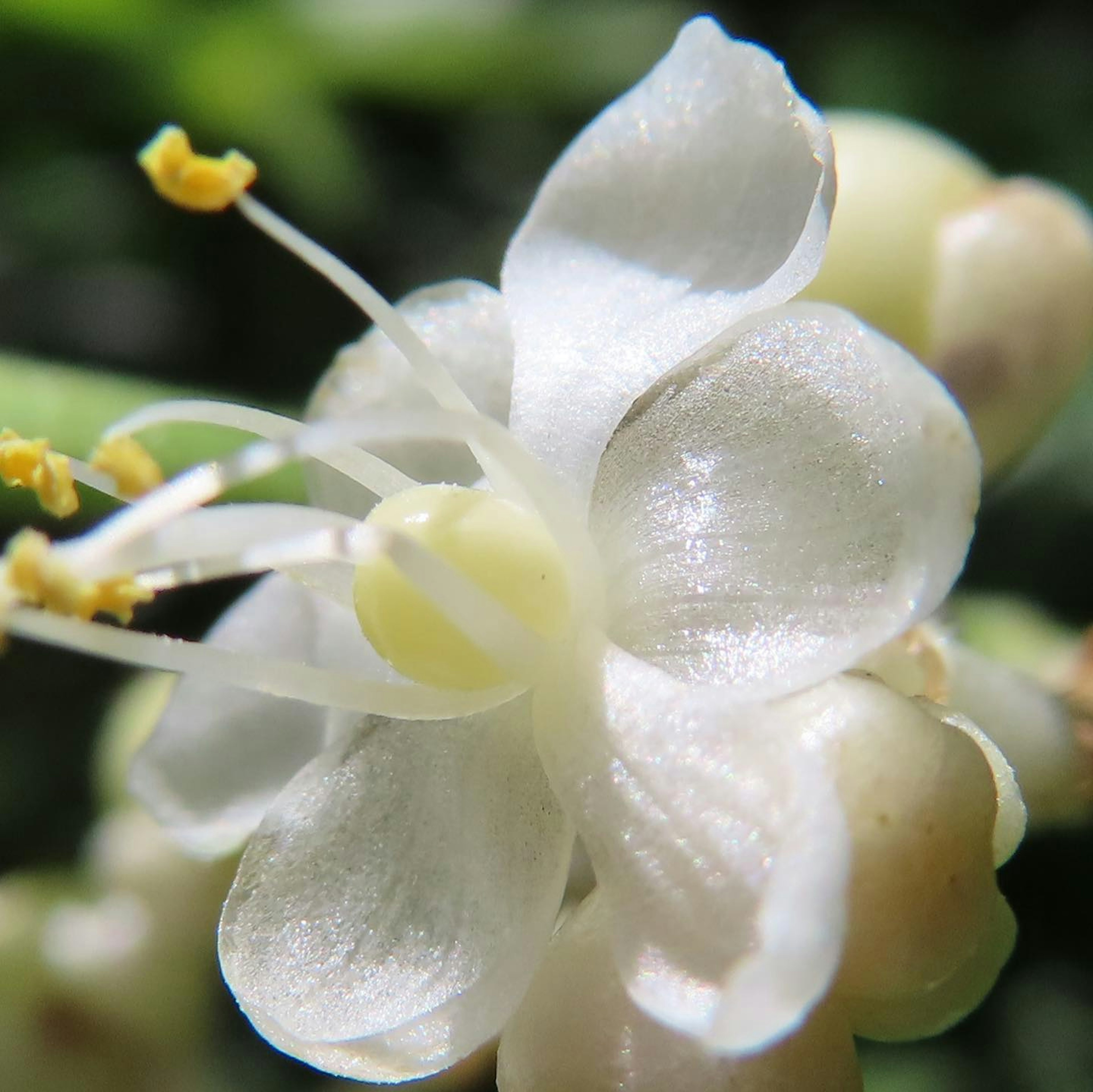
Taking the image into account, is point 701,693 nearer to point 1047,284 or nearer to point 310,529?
point 310,529

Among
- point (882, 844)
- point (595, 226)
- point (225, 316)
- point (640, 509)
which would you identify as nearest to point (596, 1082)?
point (882, 844)

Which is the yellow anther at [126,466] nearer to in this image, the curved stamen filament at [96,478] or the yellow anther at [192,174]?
the curved stamen filament at [96,478]

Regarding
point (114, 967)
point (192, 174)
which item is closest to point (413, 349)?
point (192, 174)

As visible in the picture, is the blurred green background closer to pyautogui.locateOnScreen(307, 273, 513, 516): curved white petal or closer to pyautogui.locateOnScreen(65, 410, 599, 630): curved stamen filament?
pyautogui.locateOnScreen(307, 273, 513, 516): curved white petal

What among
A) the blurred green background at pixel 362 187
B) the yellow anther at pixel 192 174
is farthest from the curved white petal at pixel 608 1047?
the blurred green background at pixel 362 187

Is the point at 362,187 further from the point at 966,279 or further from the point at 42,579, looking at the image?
the point at 42,579

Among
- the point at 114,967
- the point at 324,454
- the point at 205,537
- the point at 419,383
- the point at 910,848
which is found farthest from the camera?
the point at 114,967
